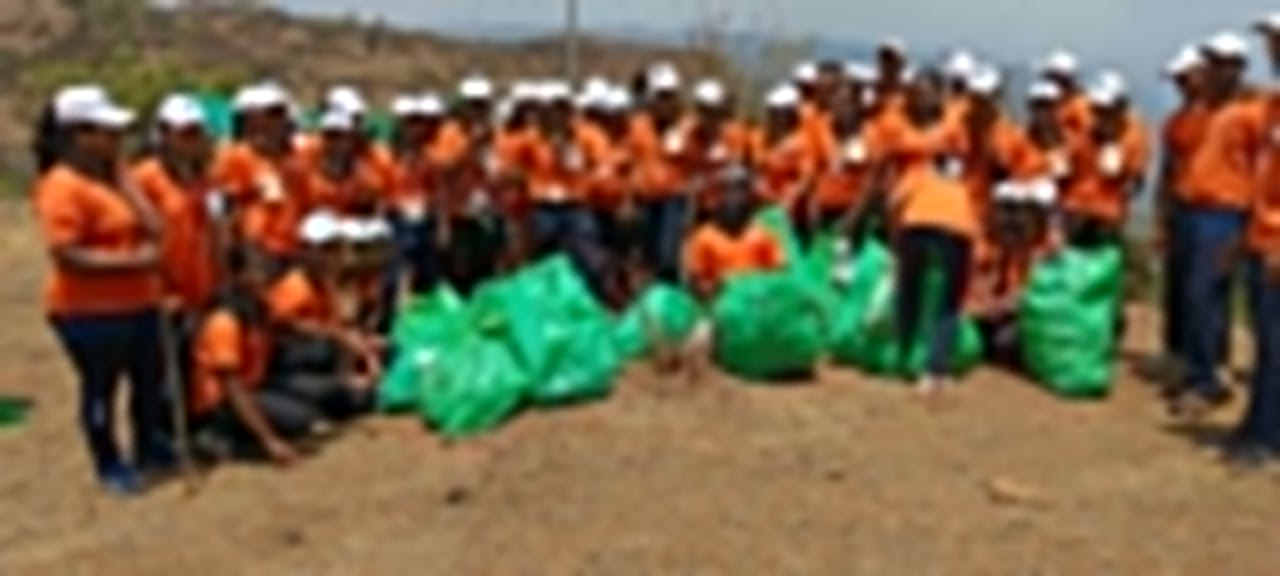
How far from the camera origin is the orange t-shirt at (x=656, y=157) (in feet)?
33.0

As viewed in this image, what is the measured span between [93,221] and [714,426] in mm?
2475

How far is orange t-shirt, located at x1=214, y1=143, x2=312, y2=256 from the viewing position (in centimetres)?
895

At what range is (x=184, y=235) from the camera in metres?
7.81

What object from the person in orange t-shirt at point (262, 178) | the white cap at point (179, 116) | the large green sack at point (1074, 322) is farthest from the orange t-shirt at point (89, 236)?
the large green sack at point (1074, 322)

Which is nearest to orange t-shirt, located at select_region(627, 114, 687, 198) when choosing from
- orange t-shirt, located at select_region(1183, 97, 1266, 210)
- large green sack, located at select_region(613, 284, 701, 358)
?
large green sack, located at select_region(613, 284, 701, 358)

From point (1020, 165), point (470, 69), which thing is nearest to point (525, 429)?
point (1020, 165)

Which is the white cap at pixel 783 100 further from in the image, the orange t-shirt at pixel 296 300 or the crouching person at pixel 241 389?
the crouching person at pixel 241 389

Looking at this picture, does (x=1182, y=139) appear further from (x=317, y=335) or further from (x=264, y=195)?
(x=264, y=195)

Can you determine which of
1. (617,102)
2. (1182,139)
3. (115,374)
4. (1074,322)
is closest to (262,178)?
(115,374)

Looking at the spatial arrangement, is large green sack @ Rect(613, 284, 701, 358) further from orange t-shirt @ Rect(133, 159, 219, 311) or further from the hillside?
the hillside

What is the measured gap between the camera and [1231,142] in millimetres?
8391

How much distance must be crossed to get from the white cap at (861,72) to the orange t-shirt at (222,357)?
3257mm

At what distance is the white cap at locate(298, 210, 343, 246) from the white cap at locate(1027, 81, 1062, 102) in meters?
3.04

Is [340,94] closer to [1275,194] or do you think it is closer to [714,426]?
[714,426]
